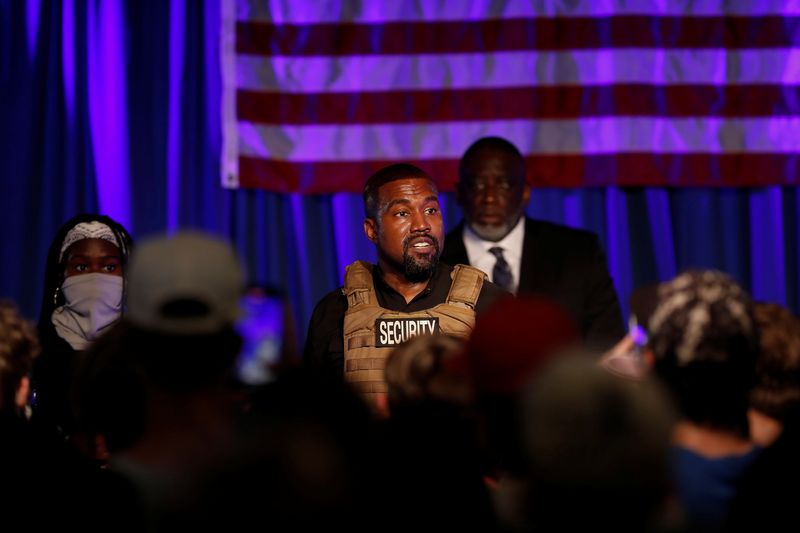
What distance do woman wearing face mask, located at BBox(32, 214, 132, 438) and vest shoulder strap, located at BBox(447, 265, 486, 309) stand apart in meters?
1.32

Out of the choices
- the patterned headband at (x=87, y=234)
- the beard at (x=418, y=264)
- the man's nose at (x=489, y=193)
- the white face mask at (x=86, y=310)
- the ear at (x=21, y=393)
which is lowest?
the ear at (x=21, y=393)

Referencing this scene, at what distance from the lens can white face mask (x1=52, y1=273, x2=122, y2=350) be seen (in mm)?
4062

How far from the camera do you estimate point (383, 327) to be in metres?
3.71

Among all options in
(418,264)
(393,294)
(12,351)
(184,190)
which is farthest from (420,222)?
(184,190)

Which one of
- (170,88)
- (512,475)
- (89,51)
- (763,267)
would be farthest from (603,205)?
(512,475)

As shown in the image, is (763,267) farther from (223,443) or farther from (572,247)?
(223,443)

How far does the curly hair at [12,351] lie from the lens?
2326mm

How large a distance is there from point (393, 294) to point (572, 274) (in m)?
1.36

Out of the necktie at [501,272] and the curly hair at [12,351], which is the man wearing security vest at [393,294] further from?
the curly hair at [12,351]

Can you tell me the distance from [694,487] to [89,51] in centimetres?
475

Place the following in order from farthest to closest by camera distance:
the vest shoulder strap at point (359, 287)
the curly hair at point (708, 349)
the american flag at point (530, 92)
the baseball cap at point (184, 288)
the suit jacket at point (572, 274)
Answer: the american flag at point (530, 92), the suit jacket at point (572, 274), the vest shoulder strap at point (359, 287), the curly hair at point (708, 349), the baseball cap at point (184, 288)

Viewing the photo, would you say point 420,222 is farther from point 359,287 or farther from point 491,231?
point 491,231

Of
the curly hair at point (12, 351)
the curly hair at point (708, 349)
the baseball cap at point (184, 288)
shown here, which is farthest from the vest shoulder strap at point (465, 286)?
the baseball cap at point (184, 288)

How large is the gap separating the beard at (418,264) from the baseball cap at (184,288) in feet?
6.54
